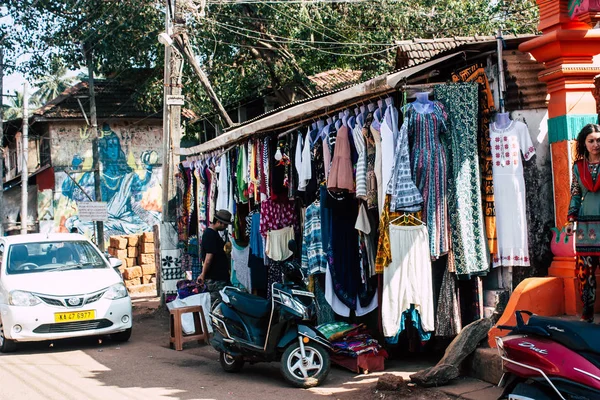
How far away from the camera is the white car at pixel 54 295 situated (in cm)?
956

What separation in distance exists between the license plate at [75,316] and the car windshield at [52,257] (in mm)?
1110

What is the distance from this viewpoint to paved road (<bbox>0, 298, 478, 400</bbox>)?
6.90m

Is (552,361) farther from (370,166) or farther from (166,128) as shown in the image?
(166,128)

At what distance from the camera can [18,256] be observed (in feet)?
34.8

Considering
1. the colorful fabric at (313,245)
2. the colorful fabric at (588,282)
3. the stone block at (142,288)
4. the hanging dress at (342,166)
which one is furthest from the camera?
the stone block at (142,288)

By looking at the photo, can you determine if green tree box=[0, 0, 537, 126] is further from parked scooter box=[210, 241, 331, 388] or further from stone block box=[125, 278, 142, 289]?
parked scooter box=[210, 241, 331, 388]

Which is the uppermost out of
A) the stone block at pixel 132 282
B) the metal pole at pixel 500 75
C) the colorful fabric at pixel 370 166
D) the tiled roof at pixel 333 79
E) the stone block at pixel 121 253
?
the tiled roof at pixel 333 79

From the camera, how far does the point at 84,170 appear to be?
2772 cm

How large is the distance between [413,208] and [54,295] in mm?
5510

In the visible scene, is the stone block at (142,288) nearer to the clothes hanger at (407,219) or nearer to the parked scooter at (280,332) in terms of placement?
the parked scooter at (280,332)

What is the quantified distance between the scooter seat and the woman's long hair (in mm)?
3468

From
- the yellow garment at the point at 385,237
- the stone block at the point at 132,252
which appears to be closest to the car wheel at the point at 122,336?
the yellow garment at the point at 385,237

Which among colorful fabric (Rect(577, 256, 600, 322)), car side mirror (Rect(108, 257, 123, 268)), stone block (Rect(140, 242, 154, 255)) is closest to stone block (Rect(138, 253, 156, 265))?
stone block (Rect(140, 242, 154, 255))

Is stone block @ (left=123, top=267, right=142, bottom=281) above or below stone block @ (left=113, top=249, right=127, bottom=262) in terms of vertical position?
below
